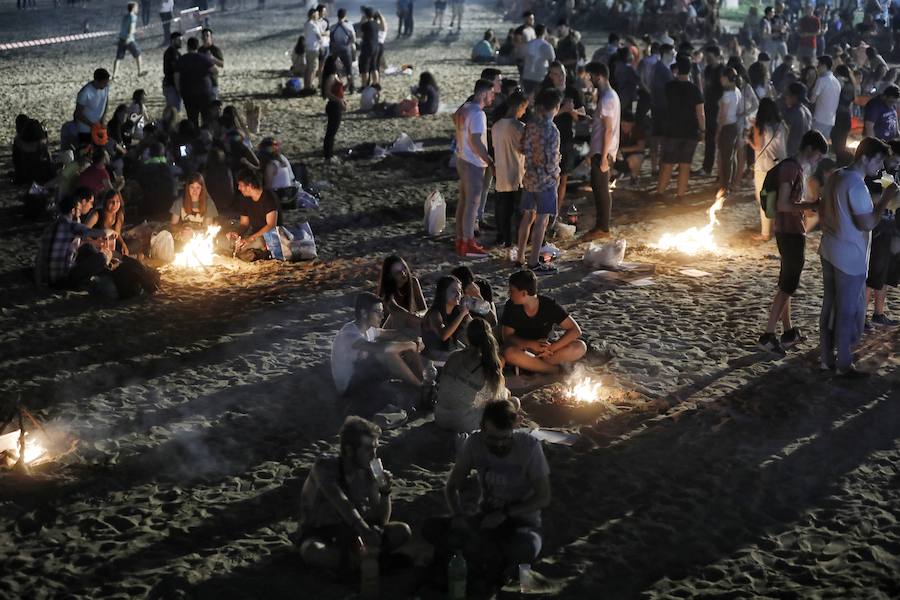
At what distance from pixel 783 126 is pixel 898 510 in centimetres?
713

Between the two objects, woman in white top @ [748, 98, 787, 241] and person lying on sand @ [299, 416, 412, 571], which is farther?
woman in white top @ [748, 98, 787, 241]

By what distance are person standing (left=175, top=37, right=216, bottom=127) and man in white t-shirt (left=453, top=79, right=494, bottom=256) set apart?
682 centimetres

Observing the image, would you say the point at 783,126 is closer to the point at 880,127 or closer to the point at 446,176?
the point at 880,127

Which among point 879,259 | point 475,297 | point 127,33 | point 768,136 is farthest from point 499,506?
point 127,33

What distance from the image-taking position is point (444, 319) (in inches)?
358

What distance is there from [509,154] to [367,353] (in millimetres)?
4519

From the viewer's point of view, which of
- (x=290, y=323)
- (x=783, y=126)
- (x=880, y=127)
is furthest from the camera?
(x=880, y=127)

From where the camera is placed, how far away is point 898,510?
7.11 m

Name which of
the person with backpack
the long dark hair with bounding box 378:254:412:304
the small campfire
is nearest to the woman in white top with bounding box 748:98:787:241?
the person with backpack

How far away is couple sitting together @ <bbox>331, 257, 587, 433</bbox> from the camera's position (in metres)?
8.70

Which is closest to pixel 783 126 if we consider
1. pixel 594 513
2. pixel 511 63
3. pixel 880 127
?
pixel 880 127

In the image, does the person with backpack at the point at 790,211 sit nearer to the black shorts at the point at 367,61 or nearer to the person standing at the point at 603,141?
the person standing at the point at 603,141

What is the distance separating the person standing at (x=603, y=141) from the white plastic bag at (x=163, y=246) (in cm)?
499

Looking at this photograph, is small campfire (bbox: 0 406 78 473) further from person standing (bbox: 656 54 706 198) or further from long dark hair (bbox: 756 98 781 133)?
person standing (bbox: 656 54 706 198)
